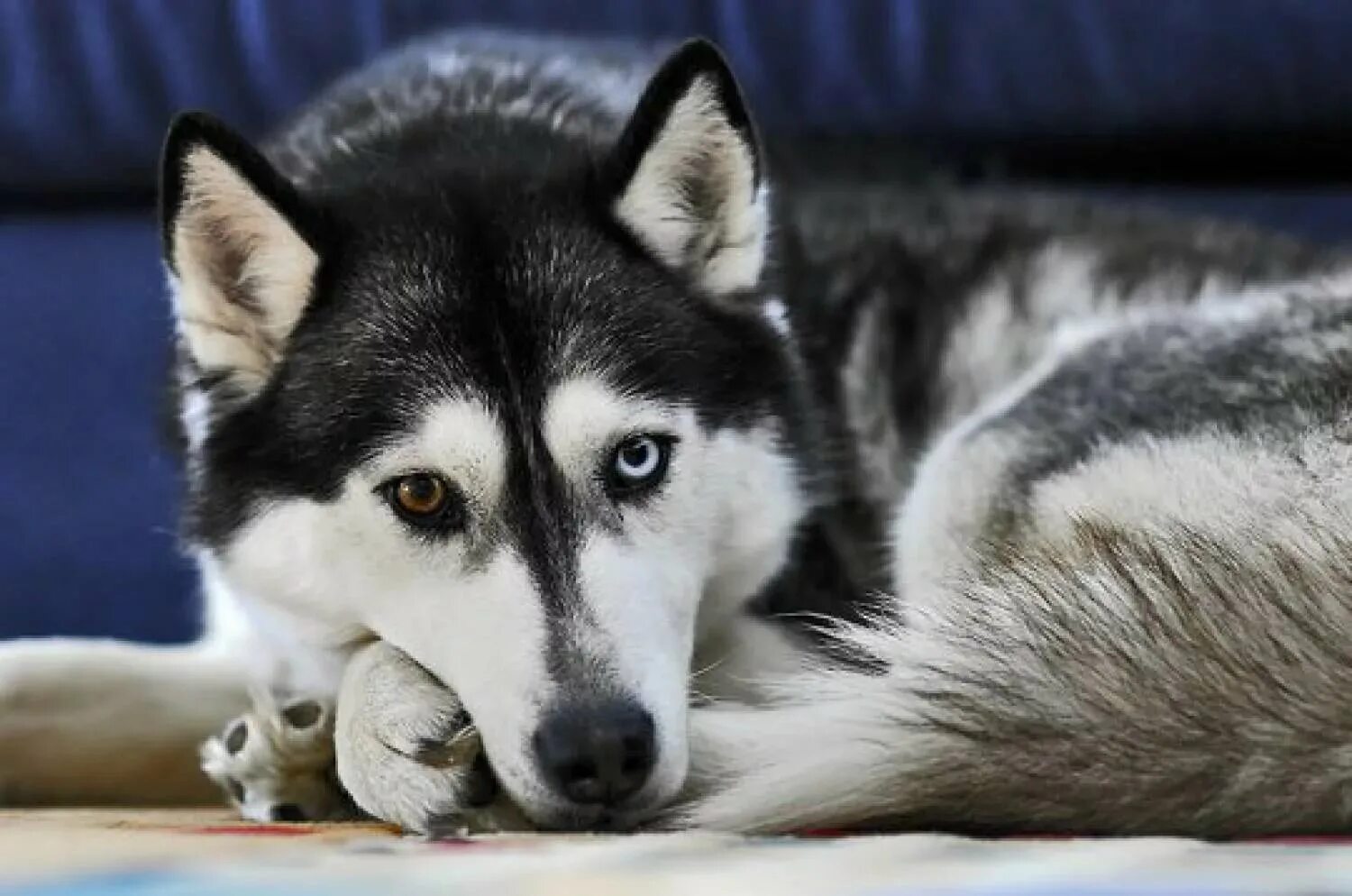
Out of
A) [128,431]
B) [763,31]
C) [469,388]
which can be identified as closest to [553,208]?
[469,388]

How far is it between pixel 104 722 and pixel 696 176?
803 millimetres

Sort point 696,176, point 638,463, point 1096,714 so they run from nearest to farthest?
point 1096,714, point 638,463, point 696,176

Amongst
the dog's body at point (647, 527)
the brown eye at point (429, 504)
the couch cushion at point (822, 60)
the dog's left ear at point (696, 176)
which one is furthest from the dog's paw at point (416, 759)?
the couch cushion at point (822, 60)

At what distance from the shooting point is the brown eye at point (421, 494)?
1509 mm

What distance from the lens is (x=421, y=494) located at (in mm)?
1512

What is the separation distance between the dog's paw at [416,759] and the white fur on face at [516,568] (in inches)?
1.1

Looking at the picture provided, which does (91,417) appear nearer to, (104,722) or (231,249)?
(104,722)

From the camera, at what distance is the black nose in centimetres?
135

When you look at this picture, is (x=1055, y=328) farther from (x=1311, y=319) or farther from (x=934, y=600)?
(x=934, y=600)

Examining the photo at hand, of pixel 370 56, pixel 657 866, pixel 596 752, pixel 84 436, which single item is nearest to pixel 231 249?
pixel 596 752

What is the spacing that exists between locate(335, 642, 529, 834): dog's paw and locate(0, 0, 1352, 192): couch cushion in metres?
1.49

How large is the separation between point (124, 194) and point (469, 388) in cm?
165

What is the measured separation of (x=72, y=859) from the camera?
1.05m

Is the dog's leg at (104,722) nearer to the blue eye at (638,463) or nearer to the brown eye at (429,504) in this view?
the brown eye at (429,504)
